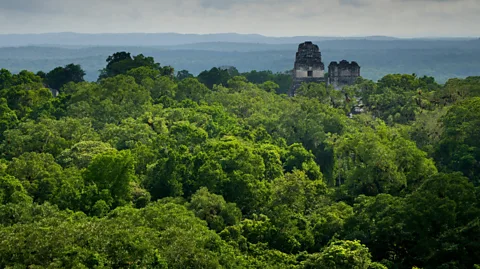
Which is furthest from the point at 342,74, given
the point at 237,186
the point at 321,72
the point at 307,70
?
the point at 237,186

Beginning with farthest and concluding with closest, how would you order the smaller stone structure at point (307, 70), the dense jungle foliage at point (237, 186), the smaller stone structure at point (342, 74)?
the smaller stone structure at point (307, 70)
the smaller stone structure at point (342, 74)
the dense jungle foliage at point (237, 186)

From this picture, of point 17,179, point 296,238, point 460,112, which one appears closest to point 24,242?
point 17,179

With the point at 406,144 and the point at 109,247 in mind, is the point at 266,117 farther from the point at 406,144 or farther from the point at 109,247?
the point at 109,247

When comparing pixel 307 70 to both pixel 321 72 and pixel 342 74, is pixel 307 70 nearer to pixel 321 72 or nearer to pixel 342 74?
pixel 321 72

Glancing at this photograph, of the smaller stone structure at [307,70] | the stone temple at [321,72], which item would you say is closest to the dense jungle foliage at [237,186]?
the stone temple at [321,72]

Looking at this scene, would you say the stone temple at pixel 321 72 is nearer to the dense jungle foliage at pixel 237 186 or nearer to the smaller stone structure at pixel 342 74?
the smaller stone structure at pixel 342 74
